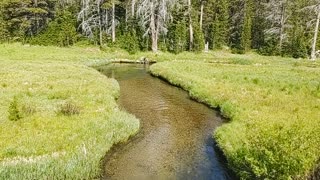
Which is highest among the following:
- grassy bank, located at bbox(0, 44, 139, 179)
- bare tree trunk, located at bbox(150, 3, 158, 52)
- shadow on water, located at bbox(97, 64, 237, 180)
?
bare tree trunk, located at bbox(150, 3, 158, 52)

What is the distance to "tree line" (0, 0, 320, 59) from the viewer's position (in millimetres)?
64312

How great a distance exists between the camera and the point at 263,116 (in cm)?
1816

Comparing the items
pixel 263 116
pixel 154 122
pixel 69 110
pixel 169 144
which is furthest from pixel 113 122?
pixel 263 116

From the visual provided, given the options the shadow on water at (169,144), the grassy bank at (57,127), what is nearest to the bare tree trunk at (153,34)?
the grassy bank at (57,127)

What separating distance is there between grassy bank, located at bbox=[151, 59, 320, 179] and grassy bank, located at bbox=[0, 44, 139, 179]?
4993mm

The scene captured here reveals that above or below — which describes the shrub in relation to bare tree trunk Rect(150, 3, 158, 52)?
below

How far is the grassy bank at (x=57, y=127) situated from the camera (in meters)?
12.1

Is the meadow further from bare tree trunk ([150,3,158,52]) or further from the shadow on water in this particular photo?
bare tree trunk ([150,3,158,52])

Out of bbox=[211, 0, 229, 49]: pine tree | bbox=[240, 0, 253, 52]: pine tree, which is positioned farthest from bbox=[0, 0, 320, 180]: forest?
bbox=[211, 0, 229, 49]: pine tree

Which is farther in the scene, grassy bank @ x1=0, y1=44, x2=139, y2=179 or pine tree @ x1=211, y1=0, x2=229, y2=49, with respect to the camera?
pine tree @ x1=211, y1=0, x2=229, y2=49

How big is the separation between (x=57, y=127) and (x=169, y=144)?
16.0 ft

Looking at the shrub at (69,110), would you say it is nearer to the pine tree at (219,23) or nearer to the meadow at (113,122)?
the meadow at (113,122)

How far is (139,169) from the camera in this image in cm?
1339

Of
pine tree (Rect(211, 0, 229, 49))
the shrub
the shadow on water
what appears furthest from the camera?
pine tree (Rect(211, 0, 229, 49))
